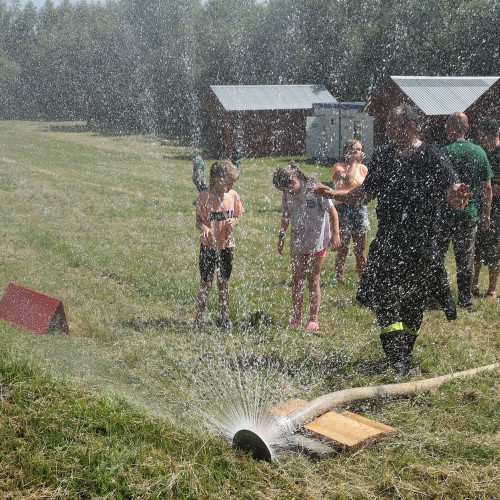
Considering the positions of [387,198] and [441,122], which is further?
[441,122]

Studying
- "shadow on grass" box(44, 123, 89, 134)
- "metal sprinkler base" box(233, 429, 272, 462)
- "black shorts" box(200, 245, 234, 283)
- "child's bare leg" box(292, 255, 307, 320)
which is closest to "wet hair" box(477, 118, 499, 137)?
"child's bare leg" box(292, 255, 307, 320)

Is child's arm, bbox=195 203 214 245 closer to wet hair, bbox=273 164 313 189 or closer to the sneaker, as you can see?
wet hair, bbox=273 164 313 189

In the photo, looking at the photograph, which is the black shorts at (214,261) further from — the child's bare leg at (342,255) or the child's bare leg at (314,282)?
the child's bare leg at (342,255)

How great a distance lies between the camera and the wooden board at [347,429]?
12.7ft

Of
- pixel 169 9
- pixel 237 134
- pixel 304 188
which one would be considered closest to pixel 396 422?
pixel 304 188

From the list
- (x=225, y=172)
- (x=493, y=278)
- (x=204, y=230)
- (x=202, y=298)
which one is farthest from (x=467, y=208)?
(x=202, y=298)

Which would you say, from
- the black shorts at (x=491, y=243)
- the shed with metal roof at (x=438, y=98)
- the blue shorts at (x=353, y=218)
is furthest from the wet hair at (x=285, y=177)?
the shed with metal roof at (x=438, y=98)

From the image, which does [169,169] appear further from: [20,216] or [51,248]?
[51,248]

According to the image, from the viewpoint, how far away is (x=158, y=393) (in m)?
4.67

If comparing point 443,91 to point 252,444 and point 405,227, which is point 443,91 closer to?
point 405,227

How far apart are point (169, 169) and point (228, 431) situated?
67.2 feet

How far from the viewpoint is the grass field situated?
3521 mm

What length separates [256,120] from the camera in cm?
3055

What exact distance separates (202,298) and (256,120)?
25035 millimetres
